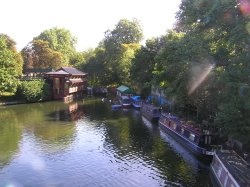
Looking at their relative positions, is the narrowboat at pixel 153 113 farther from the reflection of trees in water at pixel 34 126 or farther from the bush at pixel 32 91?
the bush at pixel 32 91

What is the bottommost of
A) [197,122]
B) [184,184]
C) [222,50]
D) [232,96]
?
[184,184]

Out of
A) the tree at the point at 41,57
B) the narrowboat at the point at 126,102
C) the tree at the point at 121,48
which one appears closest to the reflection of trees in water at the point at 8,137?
the narrowboat at the point at 126,102

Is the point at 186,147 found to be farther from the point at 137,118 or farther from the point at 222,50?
the point at 137,118

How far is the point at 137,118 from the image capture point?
6850 centimetres

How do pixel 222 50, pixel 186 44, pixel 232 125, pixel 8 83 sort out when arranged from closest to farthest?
pixel 232 125
pixel 222 50
pixel 186 44
pixel 8 83

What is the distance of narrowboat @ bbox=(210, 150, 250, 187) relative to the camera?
2631 centimetres

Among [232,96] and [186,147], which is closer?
[232,96]

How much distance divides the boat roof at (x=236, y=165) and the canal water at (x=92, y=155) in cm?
280

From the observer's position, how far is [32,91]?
90000 millimetres

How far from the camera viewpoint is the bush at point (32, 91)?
293 feet

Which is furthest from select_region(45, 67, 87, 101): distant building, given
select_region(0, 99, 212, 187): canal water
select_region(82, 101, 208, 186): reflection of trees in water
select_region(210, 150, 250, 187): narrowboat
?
select_region(210, 150, 250, 187): narrowboat

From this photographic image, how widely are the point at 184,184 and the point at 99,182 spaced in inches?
306

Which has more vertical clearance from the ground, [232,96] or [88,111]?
[232,96]

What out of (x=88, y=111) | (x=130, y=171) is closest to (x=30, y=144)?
(x=130, y=171)
